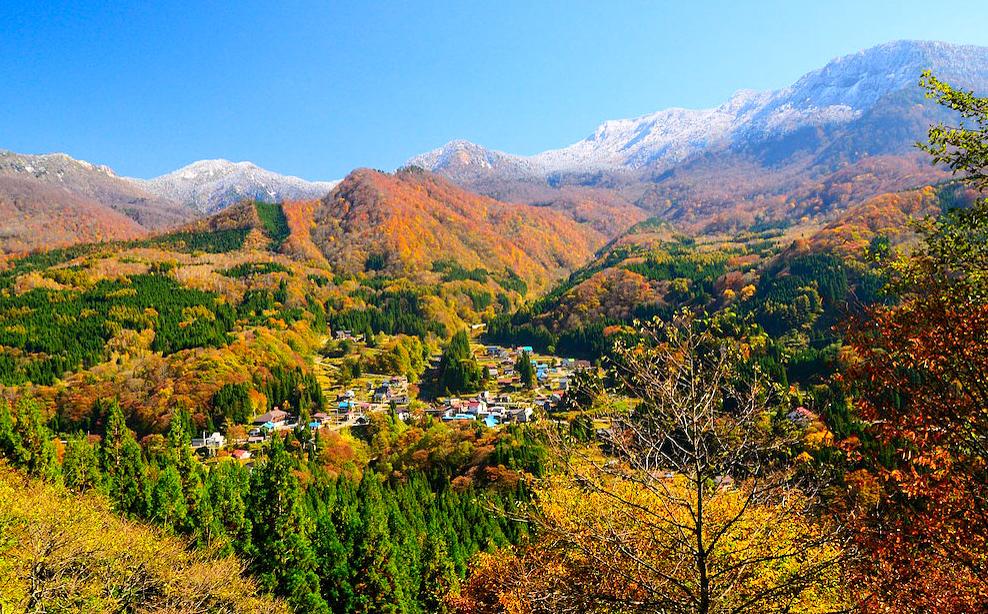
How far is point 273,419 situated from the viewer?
7231 centimetres

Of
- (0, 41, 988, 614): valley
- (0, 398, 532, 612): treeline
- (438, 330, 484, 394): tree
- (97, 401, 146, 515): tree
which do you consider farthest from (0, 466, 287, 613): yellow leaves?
(438, 330, 484, 394): tree

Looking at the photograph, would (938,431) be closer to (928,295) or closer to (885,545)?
(885,545)

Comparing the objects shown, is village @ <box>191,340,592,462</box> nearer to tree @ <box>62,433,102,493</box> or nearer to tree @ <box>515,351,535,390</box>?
tree @ <box>515,351,535,390</box>

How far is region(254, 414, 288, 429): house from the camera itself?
71.5m

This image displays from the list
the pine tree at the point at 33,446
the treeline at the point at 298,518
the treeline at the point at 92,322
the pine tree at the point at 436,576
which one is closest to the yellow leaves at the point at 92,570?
the treeline at the point at 298,518

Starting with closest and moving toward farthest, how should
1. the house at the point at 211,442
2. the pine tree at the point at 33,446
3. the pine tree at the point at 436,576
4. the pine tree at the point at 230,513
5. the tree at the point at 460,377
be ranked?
the pine tree at the point at 436,576, the pine tree at the point at 230,513, the pine tree at the point at 33,446, the house at the point at 211,442, the tree at the point at 460,377

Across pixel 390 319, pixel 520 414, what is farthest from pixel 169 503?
pixel 390 319

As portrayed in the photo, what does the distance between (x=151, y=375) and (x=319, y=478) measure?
47800 mm

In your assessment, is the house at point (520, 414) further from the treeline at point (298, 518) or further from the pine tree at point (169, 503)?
the pine tree at point (169, 503)

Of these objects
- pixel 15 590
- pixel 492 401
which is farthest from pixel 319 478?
pixel 492 401

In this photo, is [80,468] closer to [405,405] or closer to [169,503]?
[169,503]

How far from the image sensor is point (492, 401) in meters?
83.2

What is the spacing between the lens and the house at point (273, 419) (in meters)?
71.5

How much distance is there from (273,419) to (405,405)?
1889 centimetres
